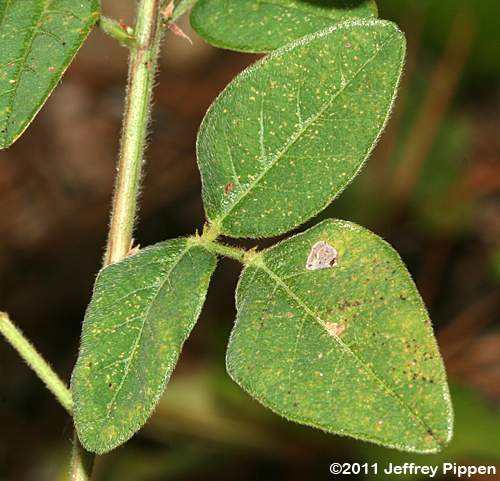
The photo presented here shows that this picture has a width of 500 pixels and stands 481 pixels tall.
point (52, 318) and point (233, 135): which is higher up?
point (233, 135)

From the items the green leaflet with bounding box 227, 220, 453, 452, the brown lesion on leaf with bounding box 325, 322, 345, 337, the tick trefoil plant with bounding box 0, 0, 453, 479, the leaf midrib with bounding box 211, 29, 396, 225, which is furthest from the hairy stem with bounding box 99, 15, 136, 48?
the brown lesion on leaf with bounding box 325, 322, 345, 337

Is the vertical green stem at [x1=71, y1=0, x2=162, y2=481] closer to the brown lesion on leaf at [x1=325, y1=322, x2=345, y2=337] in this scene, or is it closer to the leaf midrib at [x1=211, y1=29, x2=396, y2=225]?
the leaf midrib at [x1=211, y1=29, x2=396, y2=225]

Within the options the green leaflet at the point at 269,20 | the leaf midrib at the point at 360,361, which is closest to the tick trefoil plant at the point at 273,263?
the leaf midrib at the point at 360,361

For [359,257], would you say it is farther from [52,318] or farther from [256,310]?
[52,318]

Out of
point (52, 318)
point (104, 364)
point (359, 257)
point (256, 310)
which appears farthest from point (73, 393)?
point (52, 318)

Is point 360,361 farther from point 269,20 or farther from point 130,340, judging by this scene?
point 269,20
